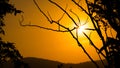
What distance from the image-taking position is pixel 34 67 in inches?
5300

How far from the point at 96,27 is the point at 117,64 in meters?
0.47

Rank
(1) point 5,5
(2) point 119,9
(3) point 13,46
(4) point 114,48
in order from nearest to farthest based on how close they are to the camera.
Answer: (2) point 119,9 < (4) point 114,48 < (3) point 13,46 < (1) point 5,5

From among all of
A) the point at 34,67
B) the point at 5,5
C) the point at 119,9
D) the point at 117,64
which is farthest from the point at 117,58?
the point at 34,67

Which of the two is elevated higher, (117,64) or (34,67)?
(117,64)

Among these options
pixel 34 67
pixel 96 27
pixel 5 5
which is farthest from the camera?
pixel 34 67

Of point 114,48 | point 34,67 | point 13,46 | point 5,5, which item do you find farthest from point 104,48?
point 34,67

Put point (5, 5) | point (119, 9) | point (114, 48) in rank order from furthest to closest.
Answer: point (5, 5) < point (114, 48) < point (119, 9)

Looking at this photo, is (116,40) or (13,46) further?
(13,46)

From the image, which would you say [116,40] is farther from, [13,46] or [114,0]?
[13,46]

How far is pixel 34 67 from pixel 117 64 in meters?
133

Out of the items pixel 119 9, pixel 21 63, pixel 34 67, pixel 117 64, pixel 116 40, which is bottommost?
pixel 34 67

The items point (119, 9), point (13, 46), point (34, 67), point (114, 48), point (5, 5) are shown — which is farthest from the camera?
point (34, 67)

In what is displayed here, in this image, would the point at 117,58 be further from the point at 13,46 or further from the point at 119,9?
the point at 13,46

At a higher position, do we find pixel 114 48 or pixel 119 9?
pixel 119 9
